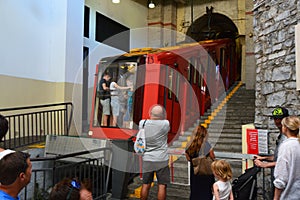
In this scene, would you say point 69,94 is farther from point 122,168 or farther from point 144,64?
point 122,168

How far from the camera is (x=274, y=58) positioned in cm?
414

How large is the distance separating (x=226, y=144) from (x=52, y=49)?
17.4 ft

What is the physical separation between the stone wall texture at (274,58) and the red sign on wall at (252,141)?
14cm

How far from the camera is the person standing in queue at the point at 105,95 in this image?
19.6ft

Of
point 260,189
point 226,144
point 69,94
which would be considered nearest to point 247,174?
point 260,189

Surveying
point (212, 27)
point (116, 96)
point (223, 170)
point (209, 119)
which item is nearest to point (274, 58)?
point (223, 170)

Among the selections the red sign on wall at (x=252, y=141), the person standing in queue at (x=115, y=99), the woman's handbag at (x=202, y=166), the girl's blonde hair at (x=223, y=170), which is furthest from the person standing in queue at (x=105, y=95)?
the girl's blonde hair at (x=223, y=170)

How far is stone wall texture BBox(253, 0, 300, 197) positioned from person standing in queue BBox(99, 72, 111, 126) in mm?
2911

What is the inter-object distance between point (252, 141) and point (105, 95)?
3040 millimetres

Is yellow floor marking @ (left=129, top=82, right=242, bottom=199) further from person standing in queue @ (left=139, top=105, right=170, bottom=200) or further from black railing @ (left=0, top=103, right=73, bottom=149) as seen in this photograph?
black railing @ (left=0, top=103, right=73, bottom=149)

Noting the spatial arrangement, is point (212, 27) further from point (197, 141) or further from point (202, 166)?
point (202, 166)

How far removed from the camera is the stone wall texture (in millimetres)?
3785

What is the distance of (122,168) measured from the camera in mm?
4645

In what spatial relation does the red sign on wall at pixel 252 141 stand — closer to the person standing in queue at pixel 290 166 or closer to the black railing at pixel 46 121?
the person standing in queue at pixel 290 166
